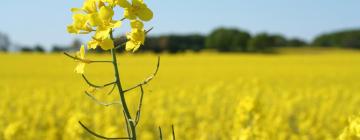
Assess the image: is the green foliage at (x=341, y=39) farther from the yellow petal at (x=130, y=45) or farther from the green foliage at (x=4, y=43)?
the yellow petal at (x=130, y=45)

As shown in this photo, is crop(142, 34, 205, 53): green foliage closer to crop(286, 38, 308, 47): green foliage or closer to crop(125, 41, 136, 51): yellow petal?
crop(286, 38, 308, 47): green foliage

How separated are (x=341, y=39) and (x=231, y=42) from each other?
76.1 feet

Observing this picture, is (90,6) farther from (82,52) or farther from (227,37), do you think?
(227,37)

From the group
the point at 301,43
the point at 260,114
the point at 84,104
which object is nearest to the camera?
the point at 260,114

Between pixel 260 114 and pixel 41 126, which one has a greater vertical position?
pixel 260 114

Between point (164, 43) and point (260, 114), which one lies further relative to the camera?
point (164, 43)

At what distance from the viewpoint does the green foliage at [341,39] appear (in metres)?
41.8

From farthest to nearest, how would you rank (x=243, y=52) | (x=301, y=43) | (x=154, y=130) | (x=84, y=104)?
(x=301, y=43) → (x=243, y=52) → (x=84, y=104) → (x=154, y=130)

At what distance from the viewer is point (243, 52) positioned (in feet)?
110

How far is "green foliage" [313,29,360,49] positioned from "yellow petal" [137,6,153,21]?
4078 centimetres

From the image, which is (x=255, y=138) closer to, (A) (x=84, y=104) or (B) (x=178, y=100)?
(A) (x=84, y=104)

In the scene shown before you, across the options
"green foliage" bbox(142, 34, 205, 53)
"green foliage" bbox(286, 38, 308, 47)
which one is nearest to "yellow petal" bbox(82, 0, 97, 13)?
"green foliage" bbox(142, 34, 205, 53)

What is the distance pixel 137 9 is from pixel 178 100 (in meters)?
8.45

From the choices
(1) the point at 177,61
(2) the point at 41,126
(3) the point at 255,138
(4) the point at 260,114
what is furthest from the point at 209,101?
(1) the point at 177,61
